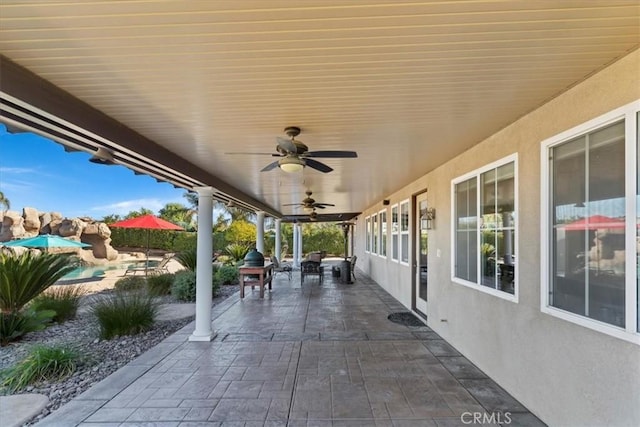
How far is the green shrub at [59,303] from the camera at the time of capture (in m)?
5.87

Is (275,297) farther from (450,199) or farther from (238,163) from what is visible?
(450,199)

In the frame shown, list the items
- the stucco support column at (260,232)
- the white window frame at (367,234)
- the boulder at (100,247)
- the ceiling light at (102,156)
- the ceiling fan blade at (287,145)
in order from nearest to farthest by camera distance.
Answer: the ceiling fan blade at (287,145) → the ceiling light at (102,156) → the stucco support column at (260,232) → the white window frame at (367,234) → the boulder at (100,247)

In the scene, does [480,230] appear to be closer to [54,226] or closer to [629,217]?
[629,217]

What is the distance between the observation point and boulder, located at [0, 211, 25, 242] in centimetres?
1642

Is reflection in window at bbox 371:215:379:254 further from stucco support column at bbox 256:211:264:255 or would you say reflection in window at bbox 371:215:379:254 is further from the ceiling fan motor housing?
the ceiling fan motor housing

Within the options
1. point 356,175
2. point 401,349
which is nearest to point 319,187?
point 356,175

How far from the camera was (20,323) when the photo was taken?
5.02 meters

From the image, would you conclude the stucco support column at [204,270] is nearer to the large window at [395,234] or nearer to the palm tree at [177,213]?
the large window at [395,234]

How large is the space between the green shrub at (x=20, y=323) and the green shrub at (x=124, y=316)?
689mm

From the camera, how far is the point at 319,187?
25.3 feet

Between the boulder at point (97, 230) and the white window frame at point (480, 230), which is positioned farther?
the boulder at point (97, 230)

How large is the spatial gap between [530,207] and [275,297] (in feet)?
21.9

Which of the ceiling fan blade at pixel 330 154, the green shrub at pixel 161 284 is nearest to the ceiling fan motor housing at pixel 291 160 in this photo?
the ceiling fan blade at pixel 330 154

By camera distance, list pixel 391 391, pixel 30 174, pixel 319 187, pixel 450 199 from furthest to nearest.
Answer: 1. pixel 30 174
2. pixel 319 187
3. pixel 450 199
4. pixel 391 391
